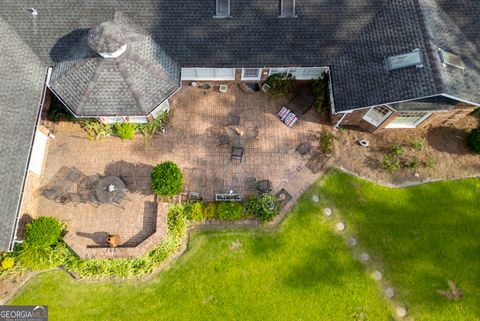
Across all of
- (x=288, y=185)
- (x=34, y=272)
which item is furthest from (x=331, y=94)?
(x=34, y=272)

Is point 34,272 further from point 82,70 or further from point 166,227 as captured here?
point 82,70

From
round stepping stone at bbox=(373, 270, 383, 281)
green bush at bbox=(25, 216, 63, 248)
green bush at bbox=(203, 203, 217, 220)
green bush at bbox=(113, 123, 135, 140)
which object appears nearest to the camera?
green bush at bbox=(25, 216, 63, 248)

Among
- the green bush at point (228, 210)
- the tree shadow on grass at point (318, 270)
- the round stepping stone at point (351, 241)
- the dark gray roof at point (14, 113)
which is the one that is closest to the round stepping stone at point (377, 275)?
the tree shadow on grass at point (318, 270)

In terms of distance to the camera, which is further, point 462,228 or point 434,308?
point 462,228

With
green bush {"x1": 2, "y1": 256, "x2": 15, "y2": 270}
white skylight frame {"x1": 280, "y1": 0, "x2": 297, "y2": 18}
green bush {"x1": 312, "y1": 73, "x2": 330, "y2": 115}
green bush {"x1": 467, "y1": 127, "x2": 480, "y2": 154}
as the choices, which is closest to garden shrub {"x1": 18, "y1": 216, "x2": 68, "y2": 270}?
green bush {"x1": 2, "y1": 256, "x2": 15, "y2": 270}

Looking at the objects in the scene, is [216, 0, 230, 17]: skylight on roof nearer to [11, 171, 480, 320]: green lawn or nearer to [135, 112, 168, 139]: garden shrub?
[135, 112, 168, 139]: garden shrub

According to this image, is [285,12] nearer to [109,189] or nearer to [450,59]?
[450,59]
